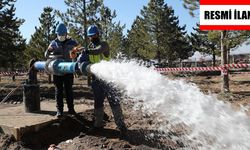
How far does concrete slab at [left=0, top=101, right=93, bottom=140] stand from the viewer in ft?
25.6

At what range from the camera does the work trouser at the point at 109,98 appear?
7605 millimetres

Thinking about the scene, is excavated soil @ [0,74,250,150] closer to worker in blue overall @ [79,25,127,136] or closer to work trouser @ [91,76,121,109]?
worker in blue overall @ [79,25,127,136]

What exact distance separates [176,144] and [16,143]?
2.98 m

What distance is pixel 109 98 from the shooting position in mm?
7633

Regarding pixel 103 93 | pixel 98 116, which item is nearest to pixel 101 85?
pixel 103 93

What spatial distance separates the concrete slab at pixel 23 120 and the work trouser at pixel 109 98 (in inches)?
43.7

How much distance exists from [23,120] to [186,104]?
12.9 feet

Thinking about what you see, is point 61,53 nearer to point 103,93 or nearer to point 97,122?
point 103,93

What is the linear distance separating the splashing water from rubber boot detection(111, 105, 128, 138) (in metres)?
Result: 1.47

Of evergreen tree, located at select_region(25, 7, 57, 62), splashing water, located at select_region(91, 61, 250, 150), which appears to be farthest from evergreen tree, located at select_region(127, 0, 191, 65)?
splashing water, located at select_region(91, 61, 250, 150)

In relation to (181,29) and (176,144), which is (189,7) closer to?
(176,144)

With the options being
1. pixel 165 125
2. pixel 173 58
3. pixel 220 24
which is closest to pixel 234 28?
pixel 220 24

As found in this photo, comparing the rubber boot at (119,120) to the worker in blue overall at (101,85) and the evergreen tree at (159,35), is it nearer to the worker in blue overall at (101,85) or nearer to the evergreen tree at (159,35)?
the worker in blue overall at (101,85)

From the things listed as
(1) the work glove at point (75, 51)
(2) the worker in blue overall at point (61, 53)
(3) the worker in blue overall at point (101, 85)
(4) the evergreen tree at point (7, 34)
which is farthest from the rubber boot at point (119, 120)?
(4) the evergreen tree at point (7, 34)
